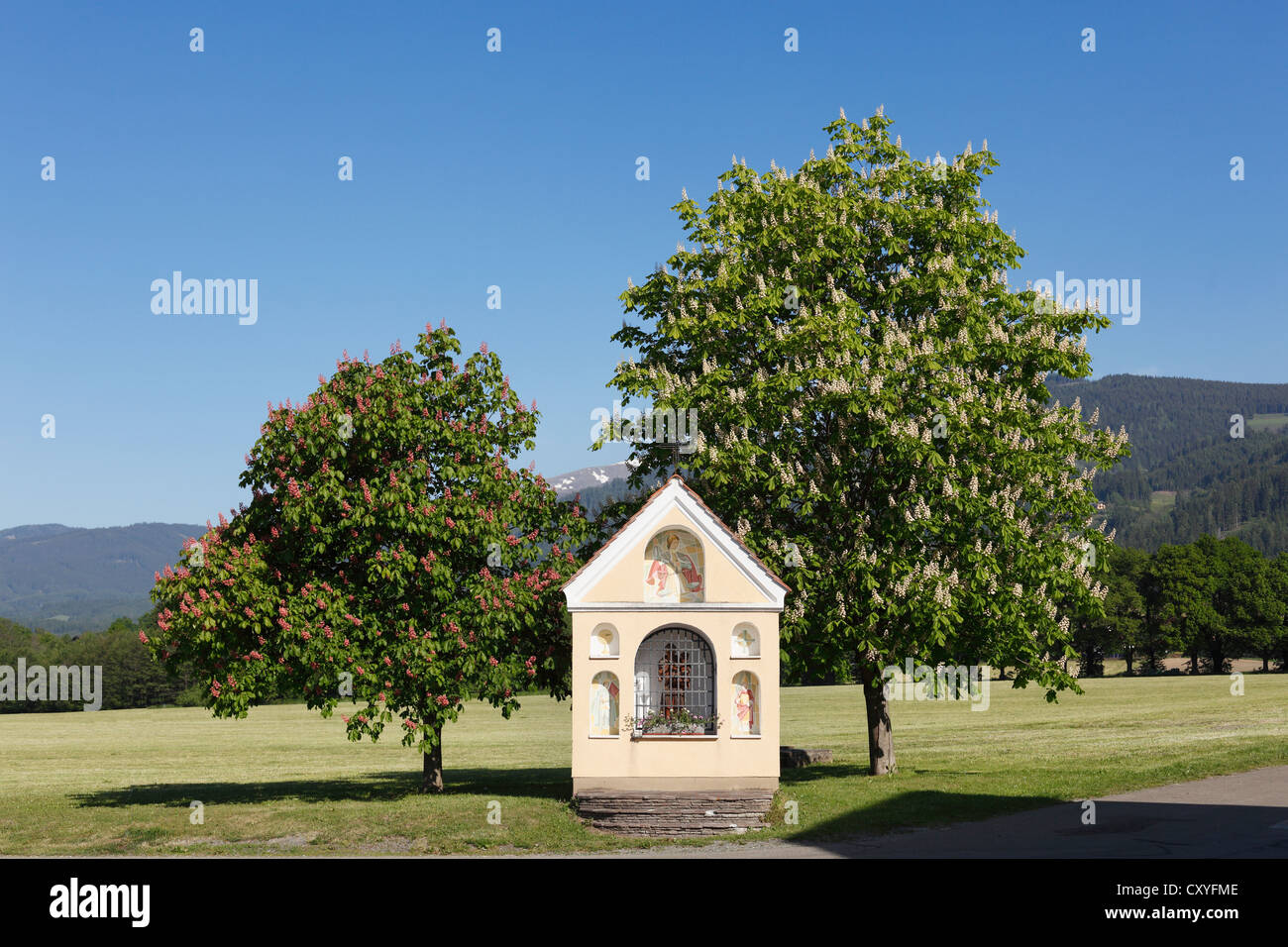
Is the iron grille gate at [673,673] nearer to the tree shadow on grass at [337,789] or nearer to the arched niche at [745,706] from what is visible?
the arched niche at [745,706]

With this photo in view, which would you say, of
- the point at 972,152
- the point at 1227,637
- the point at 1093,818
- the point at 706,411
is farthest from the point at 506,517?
the point at 1227,637

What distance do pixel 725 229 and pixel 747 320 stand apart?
261cm

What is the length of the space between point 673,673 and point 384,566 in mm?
6605

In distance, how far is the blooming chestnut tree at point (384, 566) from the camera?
25.5 metres

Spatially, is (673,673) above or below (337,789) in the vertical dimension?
above

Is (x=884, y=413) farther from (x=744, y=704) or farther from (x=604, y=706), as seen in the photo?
(x=604, y=706)

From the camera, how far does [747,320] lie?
29.6m

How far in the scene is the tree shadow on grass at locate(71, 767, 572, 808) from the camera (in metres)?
28.1

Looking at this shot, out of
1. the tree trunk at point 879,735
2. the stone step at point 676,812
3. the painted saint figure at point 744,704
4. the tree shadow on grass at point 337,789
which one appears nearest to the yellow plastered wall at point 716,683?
the painted saint figure at point 744,704

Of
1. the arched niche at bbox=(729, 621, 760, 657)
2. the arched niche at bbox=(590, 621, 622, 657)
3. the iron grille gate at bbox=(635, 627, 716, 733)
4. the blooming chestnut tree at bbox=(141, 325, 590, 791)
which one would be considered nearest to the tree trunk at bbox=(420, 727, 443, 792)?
the blooming chestnut tree at bbox=(141, 325, 590, 791)

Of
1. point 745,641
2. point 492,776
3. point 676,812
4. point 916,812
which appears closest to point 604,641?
point 745,641

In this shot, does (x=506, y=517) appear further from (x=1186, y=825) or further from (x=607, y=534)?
(x=1186, y=825)

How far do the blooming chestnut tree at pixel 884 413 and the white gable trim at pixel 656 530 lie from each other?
3.50 meters

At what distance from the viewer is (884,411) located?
27234mm
